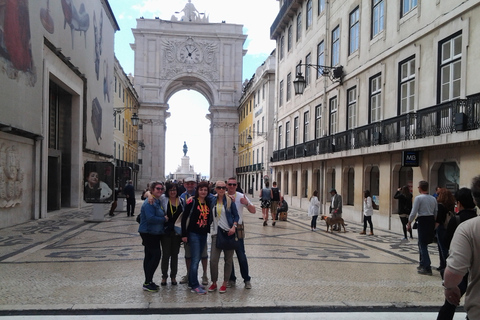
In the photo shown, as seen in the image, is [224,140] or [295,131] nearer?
[295,131]

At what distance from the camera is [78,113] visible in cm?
2333

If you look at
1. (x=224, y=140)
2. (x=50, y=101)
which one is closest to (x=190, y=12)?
(x=224, y=140)

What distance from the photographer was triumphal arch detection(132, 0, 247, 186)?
201ft

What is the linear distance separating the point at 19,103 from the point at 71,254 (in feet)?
25.7

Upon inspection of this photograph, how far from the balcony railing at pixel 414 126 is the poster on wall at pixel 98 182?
997cm

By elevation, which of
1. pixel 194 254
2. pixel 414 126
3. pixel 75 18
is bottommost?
pixel 194 254

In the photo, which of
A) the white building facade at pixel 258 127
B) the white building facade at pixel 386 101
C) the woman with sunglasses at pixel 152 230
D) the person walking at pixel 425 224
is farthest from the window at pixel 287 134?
the woman with sunglasses at pixel 152 230

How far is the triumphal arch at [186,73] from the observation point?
61.3 metres

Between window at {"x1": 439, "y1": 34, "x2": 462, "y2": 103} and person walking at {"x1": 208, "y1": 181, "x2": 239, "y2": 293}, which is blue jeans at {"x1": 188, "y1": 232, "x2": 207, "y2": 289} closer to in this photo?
person walking at {"x1": 208, "y1": 181, "x2": 239, "y2": 293}

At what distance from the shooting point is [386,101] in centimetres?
1563

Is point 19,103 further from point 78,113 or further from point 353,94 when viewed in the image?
point 353,94

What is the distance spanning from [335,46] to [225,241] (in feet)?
57.8

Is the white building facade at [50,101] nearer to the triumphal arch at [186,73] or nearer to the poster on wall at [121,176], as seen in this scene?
the poster on wall at [121,176]

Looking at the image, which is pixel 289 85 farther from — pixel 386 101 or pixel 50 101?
pixel 50 101
